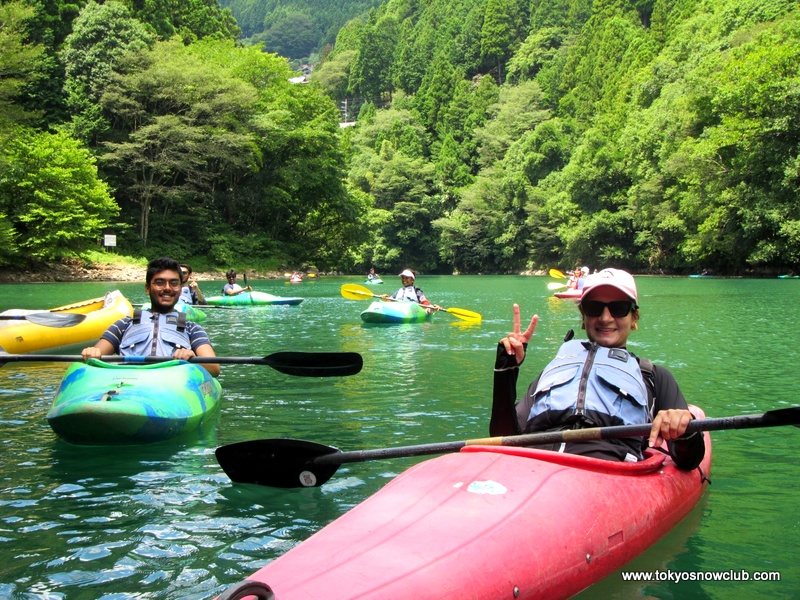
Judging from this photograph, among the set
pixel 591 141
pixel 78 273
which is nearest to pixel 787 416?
pixel 78 273

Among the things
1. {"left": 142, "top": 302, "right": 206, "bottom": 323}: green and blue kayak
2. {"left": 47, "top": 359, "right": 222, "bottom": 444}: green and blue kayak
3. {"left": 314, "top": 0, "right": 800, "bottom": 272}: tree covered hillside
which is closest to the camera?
{"left": 47, "top": 359, "right": 222, "bottom": 444}: green and blue kayak

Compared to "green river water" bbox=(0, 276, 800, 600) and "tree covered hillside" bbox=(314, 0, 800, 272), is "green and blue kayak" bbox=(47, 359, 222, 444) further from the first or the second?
"tree covered hillside" bbox=(314, 0, 800, 272)

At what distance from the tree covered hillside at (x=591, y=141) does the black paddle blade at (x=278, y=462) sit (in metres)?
29.2

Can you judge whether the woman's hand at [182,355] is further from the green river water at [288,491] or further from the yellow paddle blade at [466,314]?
the yellow paddle blade at [466,314]

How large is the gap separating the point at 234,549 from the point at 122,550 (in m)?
0.48

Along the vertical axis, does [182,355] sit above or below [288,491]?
above

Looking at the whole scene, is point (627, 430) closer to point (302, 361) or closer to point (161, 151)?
point (302, 361)

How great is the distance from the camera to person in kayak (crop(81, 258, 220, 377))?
5867 millimetres

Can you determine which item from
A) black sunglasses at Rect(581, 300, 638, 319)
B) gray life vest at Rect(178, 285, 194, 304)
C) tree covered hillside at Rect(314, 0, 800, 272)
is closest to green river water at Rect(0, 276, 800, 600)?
black sunglasses at Rect(581, 300, 638, 319)

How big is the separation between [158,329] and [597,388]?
366cm

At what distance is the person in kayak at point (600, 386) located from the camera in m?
3.46

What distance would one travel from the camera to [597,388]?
3510mm

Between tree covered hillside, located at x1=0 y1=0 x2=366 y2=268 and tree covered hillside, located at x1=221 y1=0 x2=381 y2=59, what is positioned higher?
tree covered hillside, located at x1=221 y1=0 x2=381 y2=59

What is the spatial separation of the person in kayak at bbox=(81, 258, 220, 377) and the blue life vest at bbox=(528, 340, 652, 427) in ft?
10.4
